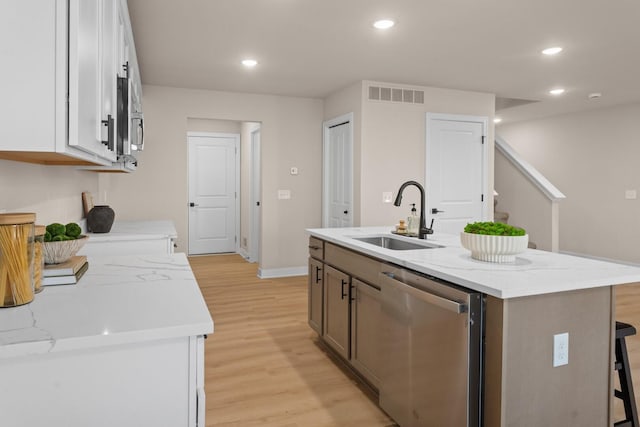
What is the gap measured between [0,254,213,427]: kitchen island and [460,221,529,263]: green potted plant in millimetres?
1320

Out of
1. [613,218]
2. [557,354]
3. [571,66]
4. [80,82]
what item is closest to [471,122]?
[571,66]

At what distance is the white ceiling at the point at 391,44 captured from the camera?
3.12 metres

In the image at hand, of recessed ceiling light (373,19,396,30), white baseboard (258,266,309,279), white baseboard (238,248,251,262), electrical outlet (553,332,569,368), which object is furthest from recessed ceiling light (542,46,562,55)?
white baseboard (238,248,251,262)

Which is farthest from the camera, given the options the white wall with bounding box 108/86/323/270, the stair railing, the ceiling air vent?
the stair railing

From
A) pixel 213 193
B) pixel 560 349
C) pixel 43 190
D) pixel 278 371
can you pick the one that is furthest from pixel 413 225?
pixel 213 193

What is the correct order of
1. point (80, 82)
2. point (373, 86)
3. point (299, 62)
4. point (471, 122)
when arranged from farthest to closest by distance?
point (471, 122) < point (373, 86) < point (299, 62) < point (80, 82)

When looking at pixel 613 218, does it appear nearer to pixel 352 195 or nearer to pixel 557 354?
pixel 352 195

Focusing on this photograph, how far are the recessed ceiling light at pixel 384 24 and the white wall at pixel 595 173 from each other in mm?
5190

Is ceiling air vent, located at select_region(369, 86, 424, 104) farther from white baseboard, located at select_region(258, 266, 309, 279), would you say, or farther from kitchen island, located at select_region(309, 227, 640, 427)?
kitchen island, located at select_region(309, 227, 640, 427)

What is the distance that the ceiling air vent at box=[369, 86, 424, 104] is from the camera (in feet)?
16.8

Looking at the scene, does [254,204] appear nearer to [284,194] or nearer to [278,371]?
[284,194]

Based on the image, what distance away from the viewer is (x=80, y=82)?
1.14 m

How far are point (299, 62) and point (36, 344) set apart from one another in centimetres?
389

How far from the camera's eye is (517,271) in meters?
1.84
